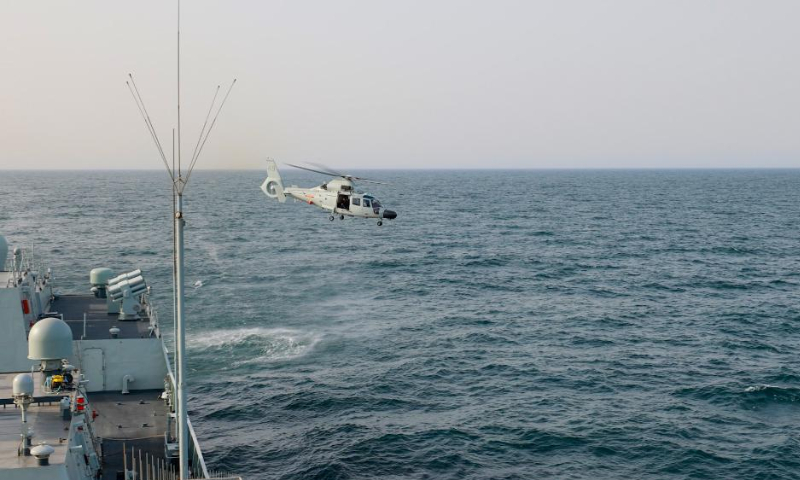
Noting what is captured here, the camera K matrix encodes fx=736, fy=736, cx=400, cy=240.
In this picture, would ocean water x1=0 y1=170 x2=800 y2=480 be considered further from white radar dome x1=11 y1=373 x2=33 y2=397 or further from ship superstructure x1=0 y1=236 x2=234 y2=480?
white radar dome x1=11 y1=373 x2=33 y2=397

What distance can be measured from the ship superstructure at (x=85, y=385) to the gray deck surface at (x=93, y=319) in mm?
51

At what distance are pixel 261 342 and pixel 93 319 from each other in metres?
17.3

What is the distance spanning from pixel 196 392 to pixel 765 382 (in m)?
34.8

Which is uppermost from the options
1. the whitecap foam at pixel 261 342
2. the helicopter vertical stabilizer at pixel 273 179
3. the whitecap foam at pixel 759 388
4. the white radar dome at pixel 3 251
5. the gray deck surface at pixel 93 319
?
the helicopter vertical stabilizer at pixel 273 179

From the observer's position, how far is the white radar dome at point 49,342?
2506 cm

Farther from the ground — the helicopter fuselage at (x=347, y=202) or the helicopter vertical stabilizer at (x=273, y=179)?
the helicopter vertical stabilizer at (x=273, y=179)

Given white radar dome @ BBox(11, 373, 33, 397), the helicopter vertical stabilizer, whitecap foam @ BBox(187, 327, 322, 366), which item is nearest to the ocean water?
whitecap foam @ BBox(187, 327, 322, 366)

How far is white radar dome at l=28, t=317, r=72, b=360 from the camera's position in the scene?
25.1m

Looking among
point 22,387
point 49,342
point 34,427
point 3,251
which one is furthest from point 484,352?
point 22,387

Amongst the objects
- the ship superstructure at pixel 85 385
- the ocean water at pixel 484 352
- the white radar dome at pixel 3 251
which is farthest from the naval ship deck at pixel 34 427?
the white radar dome at pixel 3 251

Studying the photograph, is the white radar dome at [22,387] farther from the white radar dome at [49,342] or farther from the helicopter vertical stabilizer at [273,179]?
the helicopter vertical stabilizer at [273,179]

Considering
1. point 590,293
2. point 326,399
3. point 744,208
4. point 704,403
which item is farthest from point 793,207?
point 326,399

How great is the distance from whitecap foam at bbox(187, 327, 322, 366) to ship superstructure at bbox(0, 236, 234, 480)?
39.1ft

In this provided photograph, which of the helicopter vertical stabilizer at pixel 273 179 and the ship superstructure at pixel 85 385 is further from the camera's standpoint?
the helicopter vertical stabilizer at pixel 273 179
